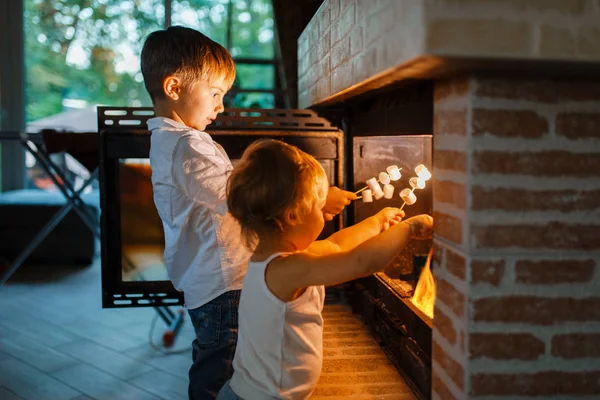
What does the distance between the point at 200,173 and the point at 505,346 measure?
0.79 metres

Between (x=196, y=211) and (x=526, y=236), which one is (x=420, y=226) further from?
(x=196, y=211)

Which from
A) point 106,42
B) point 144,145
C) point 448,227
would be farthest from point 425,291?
point 106,42

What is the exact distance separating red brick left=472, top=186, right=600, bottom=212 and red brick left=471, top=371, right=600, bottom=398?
1.00ft

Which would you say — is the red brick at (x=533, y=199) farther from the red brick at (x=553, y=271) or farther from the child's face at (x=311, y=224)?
the child's face at (x=311, y=224)

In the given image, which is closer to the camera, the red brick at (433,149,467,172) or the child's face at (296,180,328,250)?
the red brick at (433,149,467,172)

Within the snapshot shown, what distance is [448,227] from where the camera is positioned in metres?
1.12

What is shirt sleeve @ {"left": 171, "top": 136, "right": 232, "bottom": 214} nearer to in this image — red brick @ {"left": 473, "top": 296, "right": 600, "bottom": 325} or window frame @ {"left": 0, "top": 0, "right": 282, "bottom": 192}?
red brick @ {"left": 473, "top": 296, "right": 600, "bottom": 325}

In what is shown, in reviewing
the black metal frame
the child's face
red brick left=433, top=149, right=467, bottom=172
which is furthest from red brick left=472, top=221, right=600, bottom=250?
the black metal frame

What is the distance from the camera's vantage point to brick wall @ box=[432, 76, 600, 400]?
3.35ft

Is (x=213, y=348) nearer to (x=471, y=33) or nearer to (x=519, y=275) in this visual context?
(x=519, y=275)

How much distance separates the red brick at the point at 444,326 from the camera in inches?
44.3

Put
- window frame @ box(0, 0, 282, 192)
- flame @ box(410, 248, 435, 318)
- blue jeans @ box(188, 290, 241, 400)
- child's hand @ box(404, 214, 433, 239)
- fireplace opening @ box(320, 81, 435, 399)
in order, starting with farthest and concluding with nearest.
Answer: window frame @ box(0, 0, 282, 192) < flame @ box(410, 248, 435, 318) < blue jeans @ box(188, 290, 241, 400) < fireplace opening @ box(320, 81, 435, 399) < child's hand @ box(404, 214, 433, 239)

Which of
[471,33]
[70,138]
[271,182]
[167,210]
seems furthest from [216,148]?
[70,138]

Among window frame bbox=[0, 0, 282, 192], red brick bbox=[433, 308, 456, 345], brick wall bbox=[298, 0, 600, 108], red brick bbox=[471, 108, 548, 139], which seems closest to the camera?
brick wall bbox=[298, 0, 600, 108]
